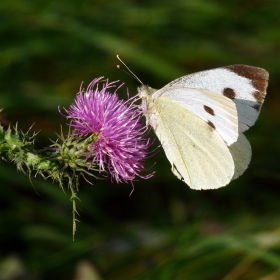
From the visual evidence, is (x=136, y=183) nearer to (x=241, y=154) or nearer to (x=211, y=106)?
(x=241, y=154)

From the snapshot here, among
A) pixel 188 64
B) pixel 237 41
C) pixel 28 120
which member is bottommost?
pixel 28 120

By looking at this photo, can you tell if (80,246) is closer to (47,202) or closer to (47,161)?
(47,202)

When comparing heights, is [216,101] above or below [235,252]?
above

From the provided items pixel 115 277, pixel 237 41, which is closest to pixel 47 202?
pixel 115 277

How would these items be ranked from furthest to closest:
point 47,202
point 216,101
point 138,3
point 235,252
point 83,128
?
point 138,3 < point 47,202 < point 235,252 < point 216,101 < point 83,128

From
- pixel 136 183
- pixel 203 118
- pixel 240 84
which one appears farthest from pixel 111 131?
pixel 136 183

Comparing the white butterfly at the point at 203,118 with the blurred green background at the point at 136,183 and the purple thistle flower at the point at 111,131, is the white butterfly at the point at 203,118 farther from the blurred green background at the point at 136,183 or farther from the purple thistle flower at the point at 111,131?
the blurred green background at the point at 136,183

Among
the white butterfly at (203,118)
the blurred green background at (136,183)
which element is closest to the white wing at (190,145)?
the white butterfly at (203,118)
